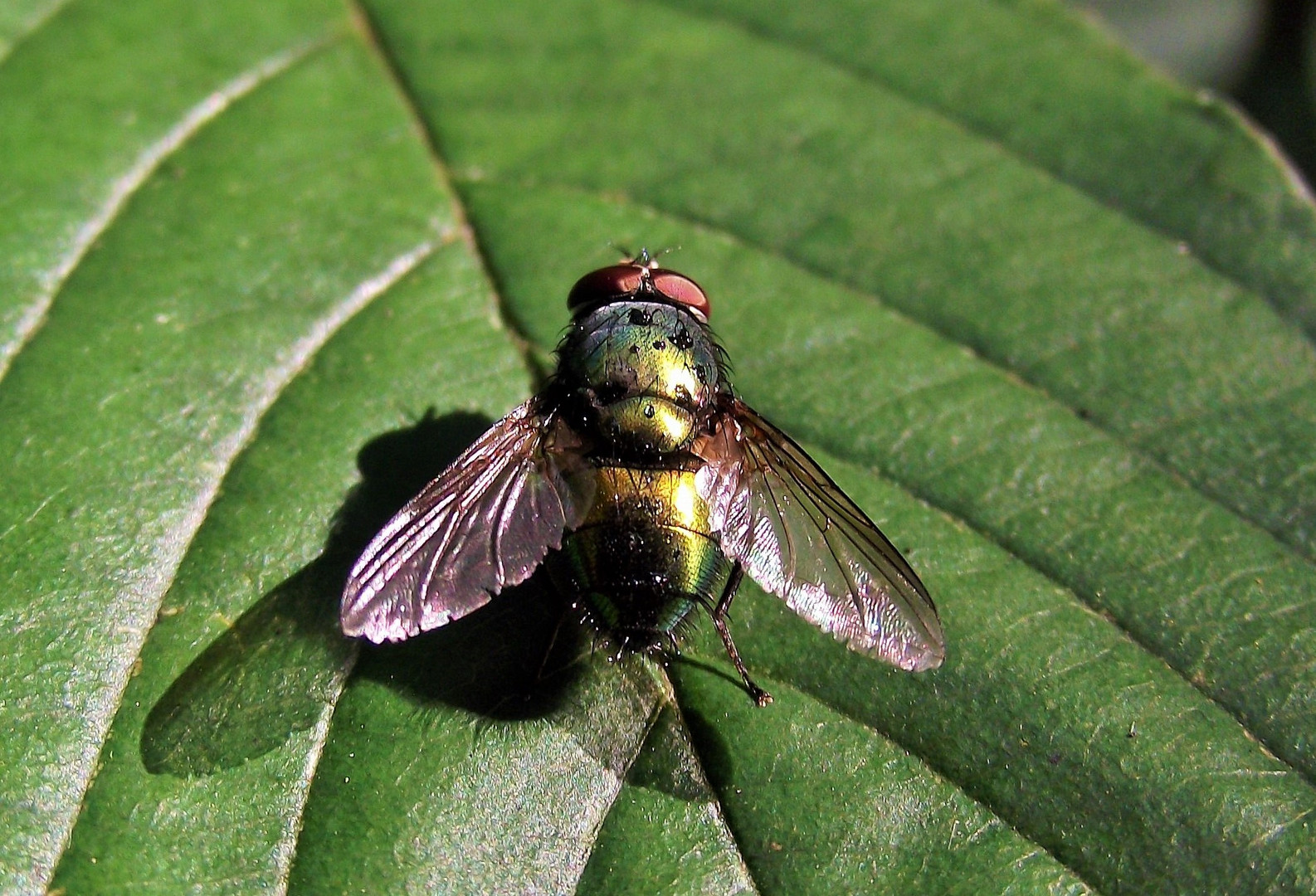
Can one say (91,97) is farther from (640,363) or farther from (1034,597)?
(1034,597)

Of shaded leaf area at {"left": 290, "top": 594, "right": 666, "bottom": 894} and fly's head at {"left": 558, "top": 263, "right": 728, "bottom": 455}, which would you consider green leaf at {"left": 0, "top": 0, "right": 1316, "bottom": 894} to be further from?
fly's head at {"left": 558, "top": 263, "right": 728, "bottom": 455}

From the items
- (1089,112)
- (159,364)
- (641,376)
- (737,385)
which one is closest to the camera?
(641,376)

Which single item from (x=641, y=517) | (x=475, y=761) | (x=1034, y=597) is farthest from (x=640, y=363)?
(x=1034, y=597)

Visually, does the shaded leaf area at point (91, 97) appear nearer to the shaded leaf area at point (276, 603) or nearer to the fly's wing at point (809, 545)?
the shaded leaf area at point (276, 603)

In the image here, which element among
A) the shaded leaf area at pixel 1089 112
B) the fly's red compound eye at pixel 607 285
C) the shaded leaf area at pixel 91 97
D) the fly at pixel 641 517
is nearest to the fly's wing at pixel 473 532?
the fly at pixel 641 517

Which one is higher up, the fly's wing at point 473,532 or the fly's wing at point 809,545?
the fly's wing at point 473,532

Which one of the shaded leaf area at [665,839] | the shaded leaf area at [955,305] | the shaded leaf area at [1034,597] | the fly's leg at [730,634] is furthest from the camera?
the shaded leaf area at [955,305]
